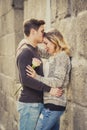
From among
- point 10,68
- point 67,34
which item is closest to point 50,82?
point 67,34

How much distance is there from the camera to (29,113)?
12.8 feet

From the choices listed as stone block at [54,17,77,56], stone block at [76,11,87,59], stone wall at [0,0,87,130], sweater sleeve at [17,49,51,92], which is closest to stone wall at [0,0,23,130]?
stone wall at [0,0,87,130]

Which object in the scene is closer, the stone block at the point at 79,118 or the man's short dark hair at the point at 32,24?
the stone block at the point at 79,118

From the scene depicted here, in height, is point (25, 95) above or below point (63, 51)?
below

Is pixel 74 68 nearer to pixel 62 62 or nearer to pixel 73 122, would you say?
pixel 62 62

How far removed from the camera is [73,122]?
385 centimetres

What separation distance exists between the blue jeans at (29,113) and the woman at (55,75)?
0.31ft

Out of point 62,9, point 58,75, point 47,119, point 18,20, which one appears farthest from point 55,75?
point 18,20

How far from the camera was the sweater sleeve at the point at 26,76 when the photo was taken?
3842mm

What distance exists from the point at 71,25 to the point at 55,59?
39 centimetres

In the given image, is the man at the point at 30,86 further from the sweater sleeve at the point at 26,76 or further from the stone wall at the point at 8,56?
the stone wall at the point at 8,56

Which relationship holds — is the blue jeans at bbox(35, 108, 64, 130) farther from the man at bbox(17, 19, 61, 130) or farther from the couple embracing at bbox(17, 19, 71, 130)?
the man at bbox(17, 19, 61, 130)

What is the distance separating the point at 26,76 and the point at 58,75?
348 mm

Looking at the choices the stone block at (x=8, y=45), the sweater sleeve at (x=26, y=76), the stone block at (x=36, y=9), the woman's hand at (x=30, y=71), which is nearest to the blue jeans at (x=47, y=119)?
the sweater sleeve at (x=26, y=76)
